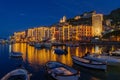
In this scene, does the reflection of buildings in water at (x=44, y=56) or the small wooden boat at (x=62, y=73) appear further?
the reflection of buildings in water at (x=44, y=56)

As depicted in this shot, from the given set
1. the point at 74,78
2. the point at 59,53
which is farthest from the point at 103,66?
the point at 59,53

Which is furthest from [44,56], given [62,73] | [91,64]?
[62,73]

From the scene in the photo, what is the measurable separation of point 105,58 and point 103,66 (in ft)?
19.8

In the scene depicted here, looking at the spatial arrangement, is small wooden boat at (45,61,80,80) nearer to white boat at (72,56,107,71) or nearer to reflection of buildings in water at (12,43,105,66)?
white boat at (72,56,107,71)

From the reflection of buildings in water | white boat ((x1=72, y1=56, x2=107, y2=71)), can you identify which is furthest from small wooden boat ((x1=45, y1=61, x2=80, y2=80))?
the reflection of buildings in water

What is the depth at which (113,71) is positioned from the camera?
3456 cm

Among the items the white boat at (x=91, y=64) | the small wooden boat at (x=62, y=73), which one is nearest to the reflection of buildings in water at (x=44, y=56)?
the white boat at (x=91, y=64)

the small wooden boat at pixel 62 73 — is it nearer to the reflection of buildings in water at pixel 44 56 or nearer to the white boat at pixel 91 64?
the white boat at pixel 91 64

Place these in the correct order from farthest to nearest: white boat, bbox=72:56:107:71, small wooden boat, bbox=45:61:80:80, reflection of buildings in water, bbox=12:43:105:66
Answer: reflection of buildings in water, bbox=12:43:105:66 → white boat, bbox=72:56:107:71 → small wooden boat, bbox=45:61:80:80

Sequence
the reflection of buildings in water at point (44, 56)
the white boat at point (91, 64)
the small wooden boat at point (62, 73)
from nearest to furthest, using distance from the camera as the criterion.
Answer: the small wooden boat at point (62, 73) < the white boat at point (91, 64) < the reflection of buildings in water at point (44, 56)

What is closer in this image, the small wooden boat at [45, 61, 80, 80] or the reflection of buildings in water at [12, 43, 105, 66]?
the small wooden boat at [45, 61, 80, 80]

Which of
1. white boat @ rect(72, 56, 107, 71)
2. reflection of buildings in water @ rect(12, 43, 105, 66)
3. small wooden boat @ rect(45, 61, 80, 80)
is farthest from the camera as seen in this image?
reflection of buildings in water @ rect(12, 43, 105, 66)

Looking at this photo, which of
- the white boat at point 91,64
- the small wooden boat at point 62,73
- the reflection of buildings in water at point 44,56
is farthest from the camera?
the reflection of buildings in water at point 44,56

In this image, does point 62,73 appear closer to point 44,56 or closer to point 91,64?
point 91,64
